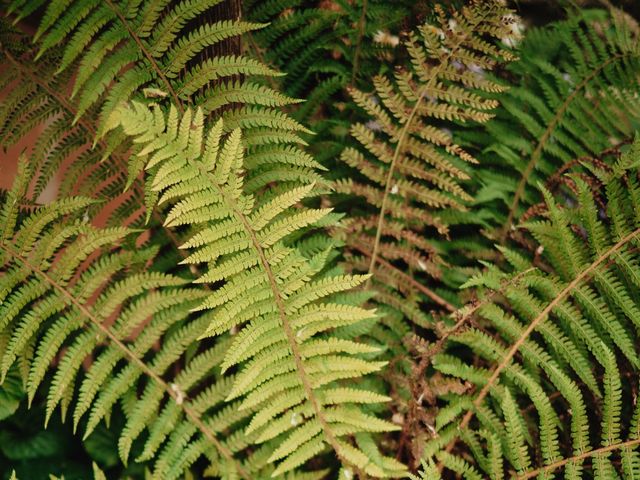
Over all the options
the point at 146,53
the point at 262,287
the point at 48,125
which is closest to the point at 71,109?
the point at 48,125

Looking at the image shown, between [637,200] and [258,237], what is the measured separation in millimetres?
961

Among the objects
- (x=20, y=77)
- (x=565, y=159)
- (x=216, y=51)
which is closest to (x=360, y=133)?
(x=216, y=51)

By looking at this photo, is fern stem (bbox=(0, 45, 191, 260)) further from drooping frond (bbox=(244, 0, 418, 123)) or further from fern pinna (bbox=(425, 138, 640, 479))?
fern pinna (bbox=(425, 138, 640, 479))

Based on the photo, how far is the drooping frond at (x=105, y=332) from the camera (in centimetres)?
131

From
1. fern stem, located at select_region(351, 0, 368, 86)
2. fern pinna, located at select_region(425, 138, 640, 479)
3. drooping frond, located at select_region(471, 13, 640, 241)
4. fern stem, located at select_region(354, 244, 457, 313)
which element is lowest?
fern pinna, located at select_region(425, 138, 640, 479)

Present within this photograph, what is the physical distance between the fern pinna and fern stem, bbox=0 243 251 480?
0.59m

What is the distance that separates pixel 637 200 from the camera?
51.0 inches

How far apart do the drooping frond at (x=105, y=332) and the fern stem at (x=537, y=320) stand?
2.16ft

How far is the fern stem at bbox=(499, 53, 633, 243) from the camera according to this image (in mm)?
1676

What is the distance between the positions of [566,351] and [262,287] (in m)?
0.82

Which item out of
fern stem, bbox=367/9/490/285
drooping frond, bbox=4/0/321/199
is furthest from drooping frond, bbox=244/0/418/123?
drooping frond, bbox=4/0/321/199

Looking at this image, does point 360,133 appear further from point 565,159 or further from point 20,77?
point 20,77

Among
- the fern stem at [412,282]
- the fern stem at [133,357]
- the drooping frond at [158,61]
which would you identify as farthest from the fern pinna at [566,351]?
the drooping frond at [158,61]

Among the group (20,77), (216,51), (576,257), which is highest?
(20,77)
